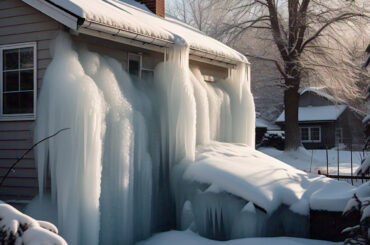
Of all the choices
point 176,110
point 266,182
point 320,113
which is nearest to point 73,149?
point 176,110

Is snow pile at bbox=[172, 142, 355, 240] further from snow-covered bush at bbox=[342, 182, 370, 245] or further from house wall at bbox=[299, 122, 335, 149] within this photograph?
house wall at bbox=[299, 122, 335, 149]

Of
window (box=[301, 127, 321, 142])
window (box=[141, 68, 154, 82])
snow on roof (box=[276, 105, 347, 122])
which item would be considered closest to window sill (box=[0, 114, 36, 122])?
window (box=[141, 68, 154, 82])

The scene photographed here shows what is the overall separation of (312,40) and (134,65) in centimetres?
1617

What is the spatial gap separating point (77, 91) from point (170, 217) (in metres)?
3.43

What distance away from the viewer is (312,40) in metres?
23.3

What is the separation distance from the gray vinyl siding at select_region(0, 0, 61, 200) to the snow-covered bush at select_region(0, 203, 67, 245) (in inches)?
183

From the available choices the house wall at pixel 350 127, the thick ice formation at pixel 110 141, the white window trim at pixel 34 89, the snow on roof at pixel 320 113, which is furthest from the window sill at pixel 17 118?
the house wall at pixel 350 127

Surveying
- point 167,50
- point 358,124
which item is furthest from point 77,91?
point 358,124

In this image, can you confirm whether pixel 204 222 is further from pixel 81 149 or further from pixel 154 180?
pixel 81 149

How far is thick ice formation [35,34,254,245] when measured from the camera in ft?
21.6

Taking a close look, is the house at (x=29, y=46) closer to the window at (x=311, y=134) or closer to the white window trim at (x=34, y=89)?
the white window trim at (x=34, y=89)

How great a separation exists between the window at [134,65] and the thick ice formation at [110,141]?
0.30 metres

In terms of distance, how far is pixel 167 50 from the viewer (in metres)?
9.21

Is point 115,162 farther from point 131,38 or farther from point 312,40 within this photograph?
point 312,40
